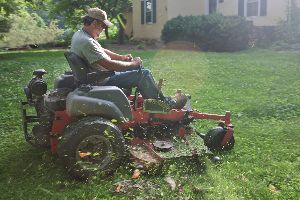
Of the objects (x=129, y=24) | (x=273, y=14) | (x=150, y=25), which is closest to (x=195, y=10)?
(x=150, y=25)

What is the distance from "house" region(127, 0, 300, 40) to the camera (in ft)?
70.6

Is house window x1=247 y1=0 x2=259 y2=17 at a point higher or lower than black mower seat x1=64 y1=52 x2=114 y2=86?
higher

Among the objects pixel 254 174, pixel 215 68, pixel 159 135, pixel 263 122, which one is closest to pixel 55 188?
pixel 159 135

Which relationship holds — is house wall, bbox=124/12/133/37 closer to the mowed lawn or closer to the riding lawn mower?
the mowed lawn

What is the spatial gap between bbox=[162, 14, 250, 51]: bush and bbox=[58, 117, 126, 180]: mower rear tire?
595 inches

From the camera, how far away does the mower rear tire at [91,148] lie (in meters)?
4.88

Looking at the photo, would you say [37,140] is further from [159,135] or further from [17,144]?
[159,135]

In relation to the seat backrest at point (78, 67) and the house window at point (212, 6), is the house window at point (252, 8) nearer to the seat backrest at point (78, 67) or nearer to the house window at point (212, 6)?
the house window at point (212, 6)

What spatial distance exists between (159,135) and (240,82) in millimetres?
5961

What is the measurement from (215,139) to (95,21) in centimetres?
236

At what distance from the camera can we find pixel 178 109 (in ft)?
19.4

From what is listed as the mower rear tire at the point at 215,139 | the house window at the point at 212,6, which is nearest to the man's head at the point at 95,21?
the mower rear tire at the point at 215,139

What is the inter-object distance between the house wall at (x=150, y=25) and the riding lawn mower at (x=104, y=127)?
63.3ft

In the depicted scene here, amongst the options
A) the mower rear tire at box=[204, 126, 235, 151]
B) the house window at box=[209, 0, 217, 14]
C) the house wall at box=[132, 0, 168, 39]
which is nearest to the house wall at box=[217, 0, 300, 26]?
the house window at box=[209, 0, 217, 14]
